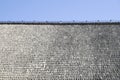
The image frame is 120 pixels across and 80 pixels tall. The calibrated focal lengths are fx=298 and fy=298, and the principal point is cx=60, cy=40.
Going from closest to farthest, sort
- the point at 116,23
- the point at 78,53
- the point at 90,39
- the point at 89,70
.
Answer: the point at 89,70
the point at 78,53
the point at 90,39
the point at 116,23

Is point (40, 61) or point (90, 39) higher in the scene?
point (90, 39)

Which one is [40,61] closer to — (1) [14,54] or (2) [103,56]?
(1) [14,54]

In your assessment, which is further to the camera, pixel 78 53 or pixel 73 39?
pixel 73 39

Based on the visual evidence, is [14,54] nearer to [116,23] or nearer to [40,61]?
[40,61]

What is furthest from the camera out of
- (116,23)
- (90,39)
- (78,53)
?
(116,23)

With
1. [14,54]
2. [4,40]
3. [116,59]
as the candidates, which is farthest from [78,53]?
[4,40]

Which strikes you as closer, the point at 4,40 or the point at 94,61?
the point at 94,61

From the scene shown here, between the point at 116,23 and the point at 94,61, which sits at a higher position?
the point at 116,23

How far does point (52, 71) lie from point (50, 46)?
2.31 metres

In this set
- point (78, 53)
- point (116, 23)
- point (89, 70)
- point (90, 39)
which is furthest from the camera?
point (116, 23)

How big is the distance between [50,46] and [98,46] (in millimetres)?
2959

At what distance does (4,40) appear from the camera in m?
19.5

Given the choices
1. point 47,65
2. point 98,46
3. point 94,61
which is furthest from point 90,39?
point 47,65

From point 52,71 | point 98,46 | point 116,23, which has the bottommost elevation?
point 52,71
